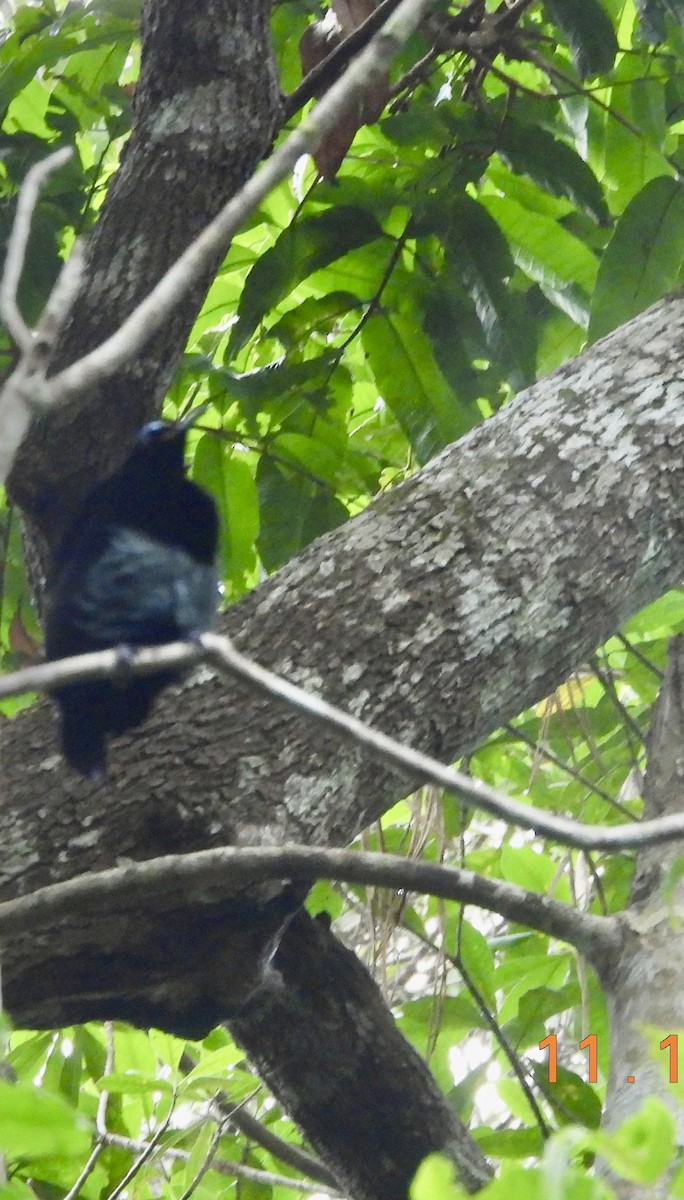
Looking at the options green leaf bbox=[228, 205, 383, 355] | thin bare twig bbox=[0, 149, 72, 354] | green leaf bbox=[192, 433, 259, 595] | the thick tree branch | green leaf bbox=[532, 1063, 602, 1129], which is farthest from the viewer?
green leaf bbox=[192, 433, 259, 595]

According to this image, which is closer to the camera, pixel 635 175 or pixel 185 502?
pixel 185 502

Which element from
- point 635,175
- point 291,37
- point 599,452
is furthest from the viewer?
point 291,37

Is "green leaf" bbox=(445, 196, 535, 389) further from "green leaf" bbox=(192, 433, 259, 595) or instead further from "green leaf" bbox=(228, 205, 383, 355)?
"green leaf" bbox=(192, 433, 259, 595)

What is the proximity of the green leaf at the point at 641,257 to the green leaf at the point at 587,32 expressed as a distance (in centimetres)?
24

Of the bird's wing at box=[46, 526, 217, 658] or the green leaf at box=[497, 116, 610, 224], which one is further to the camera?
the green leaf at box=[497, 116, 610, 224]

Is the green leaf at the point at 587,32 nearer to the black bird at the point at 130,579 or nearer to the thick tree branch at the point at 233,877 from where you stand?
the black bird at the point at 130,579

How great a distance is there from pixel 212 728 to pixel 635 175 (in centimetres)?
146

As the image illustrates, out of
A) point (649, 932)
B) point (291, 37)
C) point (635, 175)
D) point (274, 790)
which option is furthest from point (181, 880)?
point (291, 37)

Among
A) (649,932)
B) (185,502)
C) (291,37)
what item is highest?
(291,37)

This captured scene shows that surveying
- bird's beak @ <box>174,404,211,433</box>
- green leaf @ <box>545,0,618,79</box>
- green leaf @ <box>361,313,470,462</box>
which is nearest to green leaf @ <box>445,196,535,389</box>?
green leaf @ <box>361,313,470,462</box>

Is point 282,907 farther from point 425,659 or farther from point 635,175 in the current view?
point 635,175

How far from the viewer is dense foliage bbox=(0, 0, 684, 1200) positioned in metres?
2.36

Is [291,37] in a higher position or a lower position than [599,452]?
higher

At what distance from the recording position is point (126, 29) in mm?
2582
